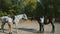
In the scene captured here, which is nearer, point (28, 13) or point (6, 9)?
point (6, 9)

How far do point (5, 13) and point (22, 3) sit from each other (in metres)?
4.37

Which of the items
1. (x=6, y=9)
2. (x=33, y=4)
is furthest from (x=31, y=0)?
(x=6, y=9)

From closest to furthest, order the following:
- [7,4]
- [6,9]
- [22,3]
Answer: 1. [7,4]
2. [6,9]
3. [22,3]

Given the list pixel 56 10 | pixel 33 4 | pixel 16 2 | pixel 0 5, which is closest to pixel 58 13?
pixel 56 10

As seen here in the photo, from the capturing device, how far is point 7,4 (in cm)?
2944

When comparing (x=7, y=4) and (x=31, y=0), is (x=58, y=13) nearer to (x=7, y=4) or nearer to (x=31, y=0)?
(x=31, y=0)

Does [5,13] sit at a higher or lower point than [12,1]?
lower

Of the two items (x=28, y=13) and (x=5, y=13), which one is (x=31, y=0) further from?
(x=5, y=13)

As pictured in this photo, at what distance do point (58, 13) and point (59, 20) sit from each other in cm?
156

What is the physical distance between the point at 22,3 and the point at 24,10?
61.9 inches

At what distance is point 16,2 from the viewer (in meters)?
32.8

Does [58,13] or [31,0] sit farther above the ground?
[31,0]

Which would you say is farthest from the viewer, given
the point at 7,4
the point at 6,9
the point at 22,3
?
the point at 22,3

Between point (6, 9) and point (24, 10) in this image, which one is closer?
point (6, 9)
